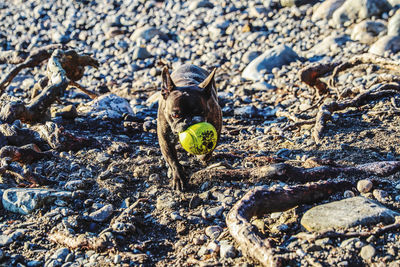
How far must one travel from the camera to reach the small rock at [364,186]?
13.4 feet

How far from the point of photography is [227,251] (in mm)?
3480

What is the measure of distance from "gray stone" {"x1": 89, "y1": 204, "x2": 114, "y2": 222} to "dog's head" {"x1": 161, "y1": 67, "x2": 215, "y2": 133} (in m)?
1.14

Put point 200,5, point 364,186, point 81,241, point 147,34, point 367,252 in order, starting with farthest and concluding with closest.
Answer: point 200,5 → point 147,34 → point 364,186 → point 81,241 → point 367,252

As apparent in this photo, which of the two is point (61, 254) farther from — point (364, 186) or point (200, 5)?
point (200, 5)

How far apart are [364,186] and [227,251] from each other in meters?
1.49

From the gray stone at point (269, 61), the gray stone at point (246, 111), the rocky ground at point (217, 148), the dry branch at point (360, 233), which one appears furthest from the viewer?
the gray stone at point (269, 61)

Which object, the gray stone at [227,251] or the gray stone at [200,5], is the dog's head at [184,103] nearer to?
the gray stone at [227,251]

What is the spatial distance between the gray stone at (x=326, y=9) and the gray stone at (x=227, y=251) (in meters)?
9.52

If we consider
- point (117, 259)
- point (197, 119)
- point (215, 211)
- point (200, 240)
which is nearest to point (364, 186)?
point (215, 211)

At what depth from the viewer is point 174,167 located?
5.13m

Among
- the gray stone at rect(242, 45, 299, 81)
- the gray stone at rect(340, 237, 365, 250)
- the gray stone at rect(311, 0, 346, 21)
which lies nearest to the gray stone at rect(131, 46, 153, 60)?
the gray stone at rect(242, 45, 299, 81)

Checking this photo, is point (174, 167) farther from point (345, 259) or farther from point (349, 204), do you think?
point (345, 259)

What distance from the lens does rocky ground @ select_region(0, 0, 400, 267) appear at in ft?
12.2

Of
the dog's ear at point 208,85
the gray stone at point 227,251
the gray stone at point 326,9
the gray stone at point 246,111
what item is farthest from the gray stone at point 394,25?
the gray stone at point 227,251
